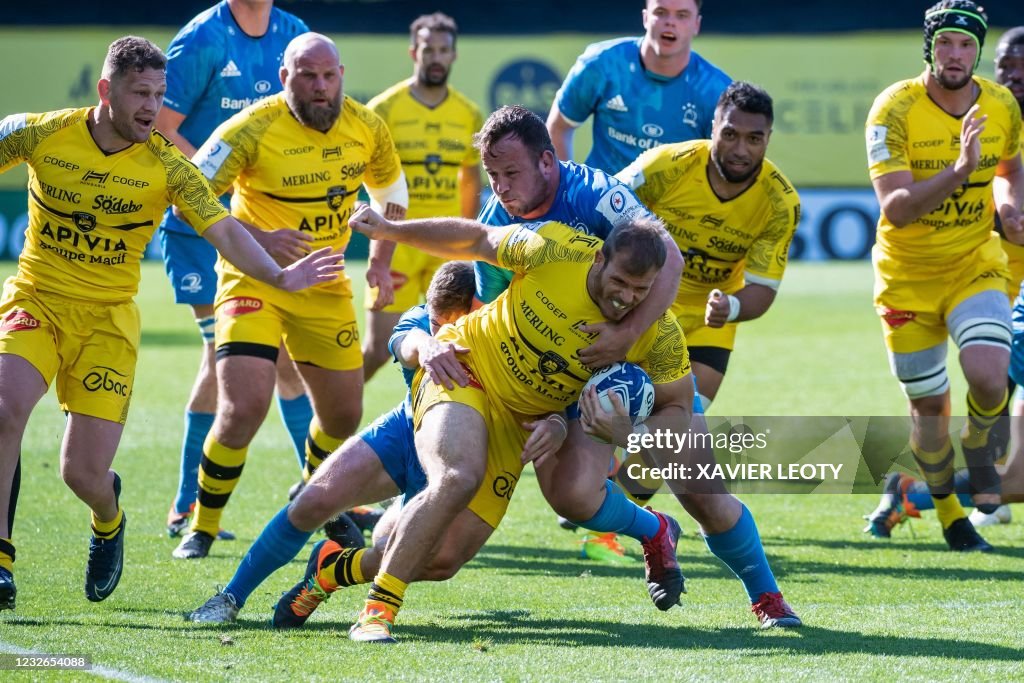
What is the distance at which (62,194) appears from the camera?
6.02 m

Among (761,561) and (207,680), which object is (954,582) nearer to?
(761,561)

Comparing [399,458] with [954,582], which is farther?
[954,582]

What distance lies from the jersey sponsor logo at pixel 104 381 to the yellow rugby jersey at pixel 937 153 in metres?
3.89

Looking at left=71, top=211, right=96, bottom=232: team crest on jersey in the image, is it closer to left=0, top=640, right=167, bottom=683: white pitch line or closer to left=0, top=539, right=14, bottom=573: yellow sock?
left=0, top=539, right=14, bottom=573: yellow sock

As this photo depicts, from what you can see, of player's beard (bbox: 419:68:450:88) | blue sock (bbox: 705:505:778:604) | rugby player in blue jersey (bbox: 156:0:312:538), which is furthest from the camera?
player's beard (bbox: 419:68:450:88)

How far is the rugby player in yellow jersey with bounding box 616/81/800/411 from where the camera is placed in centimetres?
711

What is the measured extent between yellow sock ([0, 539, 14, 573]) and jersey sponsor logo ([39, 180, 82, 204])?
4.62ft

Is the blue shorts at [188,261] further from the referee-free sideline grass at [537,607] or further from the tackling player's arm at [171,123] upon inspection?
the referee-free sideline grass at [537,607]

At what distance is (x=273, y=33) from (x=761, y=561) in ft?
15.1

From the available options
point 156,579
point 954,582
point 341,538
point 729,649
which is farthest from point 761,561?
point 156,579

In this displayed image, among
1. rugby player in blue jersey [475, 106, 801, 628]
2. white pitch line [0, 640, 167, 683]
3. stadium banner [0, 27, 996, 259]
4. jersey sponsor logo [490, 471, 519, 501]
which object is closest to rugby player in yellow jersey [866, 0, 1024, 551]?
rugby player in blue jersey [475, 106, 801, 628]

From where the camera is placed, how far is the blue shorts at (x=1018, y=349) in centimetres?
761

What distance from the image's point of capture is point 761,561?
5848mm

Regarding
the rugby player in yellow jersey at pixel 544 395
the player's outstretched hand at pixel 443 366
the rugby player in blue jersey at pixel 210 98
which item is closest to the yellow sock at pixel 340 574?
the rugby player in yellow jersey at pixel 544 395
